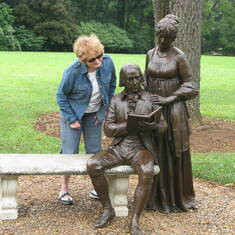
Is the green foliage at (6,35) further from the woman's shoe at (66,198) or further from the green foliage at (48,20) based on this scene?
the woman's shoe at (66,198)

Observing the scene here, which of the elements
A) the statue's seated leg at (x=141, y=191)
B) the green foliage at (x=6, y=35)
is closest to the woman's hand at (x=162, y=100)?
the statue's seated leg at (x=141, y=191)

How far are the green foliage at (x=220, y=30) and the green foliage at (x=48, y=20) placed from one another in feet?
59.3

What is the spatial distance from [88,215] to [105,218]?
371 millimetres

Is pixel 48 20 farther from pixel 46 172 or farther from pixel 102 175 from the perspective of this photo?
pixel 102 175

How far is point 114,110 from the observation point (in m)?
4.57

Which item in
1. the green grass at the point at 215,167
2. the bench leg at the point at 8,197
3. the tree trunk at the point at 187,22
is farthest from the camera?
the tree trunk at the point at 187,22

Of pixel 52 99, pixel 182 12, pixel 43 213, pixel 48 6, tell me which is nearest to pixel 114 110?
pixel 43 213

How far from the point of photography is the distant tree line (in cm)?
4622

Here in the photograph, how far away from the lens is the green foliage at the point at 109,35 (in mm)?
49844

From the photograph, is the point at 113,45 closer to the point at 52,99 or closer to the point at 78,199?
the point at 52,99

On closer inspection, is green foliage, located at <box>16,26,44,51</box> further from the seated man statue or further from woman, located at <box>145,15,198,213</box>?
the seated man statue

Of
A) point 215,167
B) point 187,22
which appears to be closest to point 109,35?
point 187,22

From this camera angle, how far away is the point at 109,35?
1992 inches

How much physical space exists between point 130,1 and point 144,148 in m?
54.5
